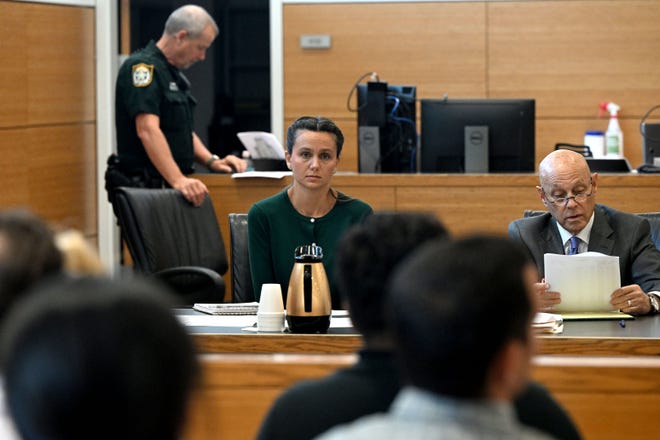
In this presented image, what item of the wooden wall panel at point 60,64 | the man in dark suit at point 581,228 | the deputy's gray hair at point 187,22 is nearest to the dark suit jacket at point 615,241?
the man in dark suit at point 581,228

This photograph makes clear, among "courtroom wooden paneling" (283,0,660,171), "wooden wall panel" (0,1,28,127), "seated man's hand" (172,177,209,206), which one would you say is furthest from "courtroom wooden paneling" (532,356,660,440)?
"courtroom wooden paneling" (283,0,660,171)

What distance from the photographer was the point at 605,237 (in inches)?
148

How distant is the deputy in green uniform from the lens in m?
5.84


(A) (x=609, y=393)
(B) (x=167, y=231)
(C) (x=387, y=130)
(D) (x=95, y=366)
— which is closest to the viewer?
(D) (x=95, y=366)

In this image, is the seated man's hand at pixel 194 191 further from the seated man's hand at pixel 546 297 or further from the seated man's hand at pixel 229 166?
the seated man's hand at pixel 546 297

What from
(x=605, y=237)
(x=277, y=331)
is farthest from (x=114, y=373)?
(x=605, y=237)

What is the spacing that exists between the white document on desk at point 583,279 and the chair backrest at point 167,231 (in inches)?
86.1

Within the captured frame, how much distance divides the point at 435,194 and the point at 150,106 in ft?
5.07

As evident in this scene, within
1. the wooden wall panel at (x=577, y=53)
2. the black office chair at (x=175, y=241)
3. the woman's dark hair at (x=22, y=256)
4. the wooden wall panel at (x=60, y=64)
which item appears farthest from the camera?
the wooden wall panel at (x=577, y=53)

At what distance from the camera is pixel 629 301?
10.9 ft

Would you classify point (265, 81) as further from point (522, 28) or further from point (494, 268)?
point (494, 268)

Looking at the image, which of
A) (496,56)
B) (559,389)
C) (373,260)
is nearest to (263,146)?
(496,56)

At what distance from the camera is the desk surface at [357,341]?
9.56ft

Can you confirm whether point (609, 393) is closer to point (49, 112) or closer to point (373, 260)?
point (373, 260)
